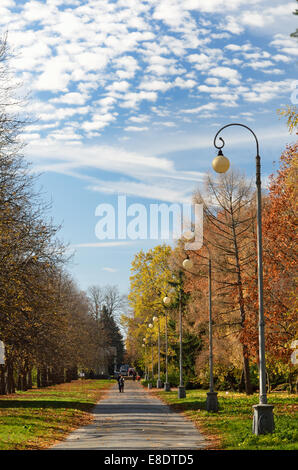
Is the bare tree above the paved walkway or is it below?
above

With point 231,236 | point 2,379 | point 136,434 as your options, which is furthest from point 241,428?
point 2,379

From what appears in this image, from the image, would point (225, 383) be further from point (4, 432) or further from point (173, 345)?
point (4, 432)

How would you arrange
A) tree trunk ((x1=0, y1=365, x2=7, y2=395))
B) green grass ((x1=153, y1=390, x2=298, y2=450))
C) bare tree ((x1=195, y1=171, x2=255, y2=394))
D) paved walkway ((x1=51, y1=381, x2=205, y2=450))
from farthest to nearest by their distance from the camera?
tree trunk ((x1=0, y1=365, x2=7, y2=395))
bare tree ((x1=195, y1=171, x2=255, y2=394))
paved walkway ((x1=51, y1=381, x2=205, y2=450))
green grass ((x1=153, y1=390, x2=298, y2=450))

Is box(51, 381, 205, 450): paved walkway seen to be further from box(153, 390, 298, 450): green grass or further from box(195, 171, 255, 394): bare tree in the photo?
box(195, 171, 255, 394): bare tree

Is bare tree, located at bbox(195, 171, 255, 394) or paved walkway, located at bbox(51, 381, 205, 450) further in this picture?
bare tree, located at bbox(195, 171, 255, 394)

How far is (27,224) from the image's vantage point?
80.1ft

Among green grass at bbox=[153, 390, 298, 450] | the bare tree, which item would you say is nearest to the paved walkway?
green grass at bbox=[153, 390, 298, 450]

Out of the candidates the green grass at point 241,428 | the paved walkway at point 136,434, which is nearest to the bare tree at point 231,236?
the green grass at point 241,428

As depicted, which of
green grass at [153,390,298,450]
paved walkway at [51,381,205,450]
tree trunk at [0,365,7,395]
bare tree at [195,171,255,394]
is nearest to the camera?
green grass at [153,390,298,450]

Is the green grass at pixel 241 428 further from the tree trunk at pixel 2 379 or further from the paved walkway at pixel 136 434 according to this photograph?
the tree trunk at pixel 2 379

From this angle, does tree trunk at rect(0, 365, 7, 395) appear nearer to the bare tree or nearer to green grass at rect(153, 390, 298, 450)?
the bare tree

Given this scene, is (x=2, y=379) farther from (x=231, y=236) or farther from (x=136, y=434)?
(x=136, y=434)
